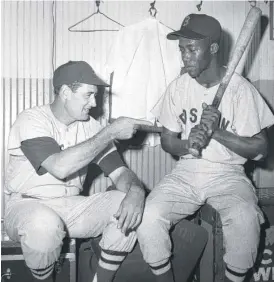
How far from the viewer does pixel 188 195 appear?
6.95ft

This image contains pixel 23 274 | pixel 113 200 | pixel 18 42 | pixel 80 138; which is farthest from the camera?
pixel 18 42

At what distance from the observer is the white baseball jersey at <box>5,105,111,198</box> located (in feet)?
6.56

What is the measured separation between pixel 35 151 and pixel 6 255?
57 cm

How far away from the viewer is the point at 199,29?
2236 mm

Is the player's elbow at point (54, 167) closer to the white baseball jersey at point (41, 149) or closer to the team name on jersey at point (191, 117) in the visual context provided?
the white baseball jersey at point (41, 149)

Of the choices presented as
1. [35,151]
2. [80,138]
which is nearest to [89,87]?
[80,138]

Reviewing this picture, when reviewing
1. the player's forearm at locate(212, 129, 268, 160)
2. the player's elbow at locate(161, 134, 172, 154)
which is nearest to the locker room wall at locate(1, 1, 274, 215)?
the player's elbow at locate(161, 134, 172, 154)

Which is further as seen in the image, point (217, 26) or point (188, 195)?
point (217, 26)

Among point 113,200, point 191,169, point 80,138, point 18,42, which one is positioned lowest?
point 113,200

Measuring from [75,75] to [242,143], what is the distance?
3.47 ft

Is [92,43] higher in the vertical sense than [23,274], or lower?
higher

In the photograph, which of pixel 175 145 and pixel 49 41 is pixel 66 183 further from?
pixel 49 41

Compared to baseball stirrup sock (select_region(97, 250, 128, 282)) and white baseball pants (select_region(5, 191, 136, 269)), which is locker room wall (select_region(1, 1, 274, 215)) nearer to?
white baseball pants (select_region(5, 191, 136, 269))

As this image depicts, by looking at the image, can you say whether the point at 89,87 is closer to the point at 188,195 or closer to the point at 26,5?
the point at 188,195
